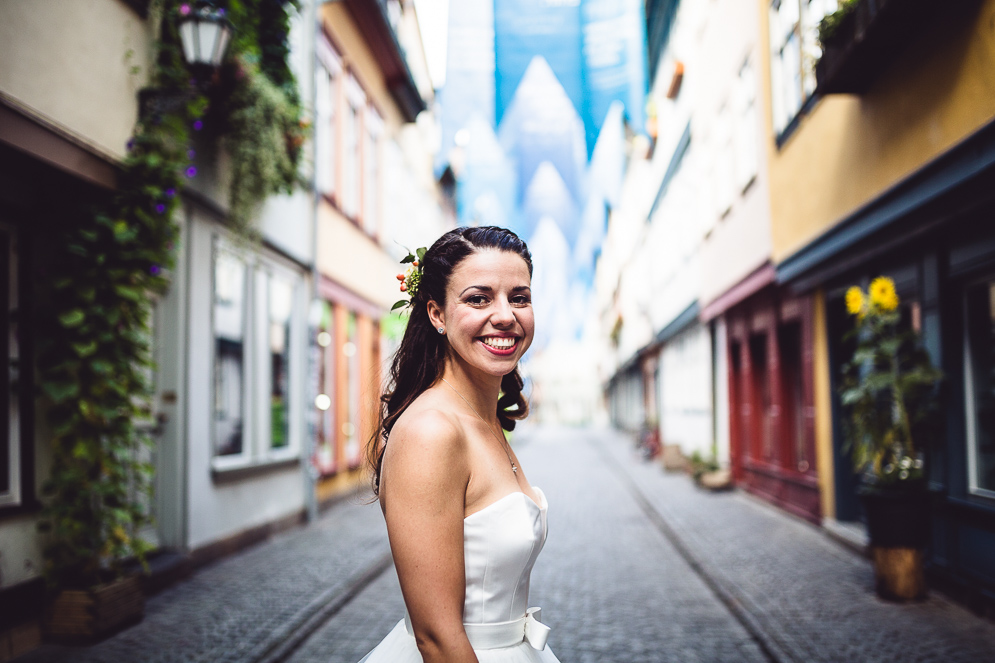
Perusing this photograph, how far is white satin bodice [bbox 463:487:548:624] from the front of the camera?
1859 millimetres

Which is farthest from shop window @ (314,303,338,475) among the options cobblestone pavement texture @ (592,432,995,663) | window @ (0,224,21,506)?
window @ (0,224,21,506)

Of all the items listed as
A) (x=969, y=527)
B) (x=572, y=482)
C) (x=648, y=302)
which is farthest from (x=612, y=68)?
(x=648, y=302)

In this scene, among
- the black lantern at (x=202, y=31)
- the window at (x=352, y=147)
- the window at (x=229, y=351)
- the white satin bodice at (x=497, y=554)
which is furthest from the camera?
the window at (x=352, y=147)

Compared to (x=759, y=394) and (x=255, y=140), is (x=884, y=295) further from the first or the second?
(x=759, y=394)

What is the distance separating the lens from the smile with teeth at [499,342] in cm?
198

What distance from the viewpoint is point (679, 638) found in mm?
5703

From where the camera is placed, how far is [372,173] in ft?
55.6

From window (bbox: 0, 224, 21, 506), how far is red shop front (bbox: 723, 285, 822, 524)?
858cm

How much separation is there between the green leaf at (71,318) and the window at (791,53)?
269 inches

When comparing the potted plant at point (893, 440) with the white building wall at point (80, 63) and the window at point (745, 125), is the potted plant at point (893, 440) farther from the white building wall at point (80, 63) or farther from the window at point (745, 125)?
the window at point (745, 125)

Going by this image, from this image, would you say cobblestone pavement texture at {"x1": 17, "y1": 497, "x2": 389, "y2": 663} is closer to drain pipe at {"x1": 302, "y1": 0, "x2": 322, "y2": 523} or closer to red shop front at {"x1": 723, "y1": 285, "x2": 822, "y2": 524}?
drain pipe at {"x1": 302, "y1": 0, "x2": 322, "y2": 523}

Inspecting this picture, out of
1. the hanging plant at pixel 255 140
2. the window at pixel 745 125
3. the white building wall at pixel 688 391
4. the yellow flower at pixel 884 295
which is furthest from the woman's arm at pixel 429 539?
the white building wall at pixel 688 391

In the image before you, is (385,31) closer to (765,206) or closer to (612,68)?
(612,68)

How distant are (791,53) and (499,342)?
391 inches
